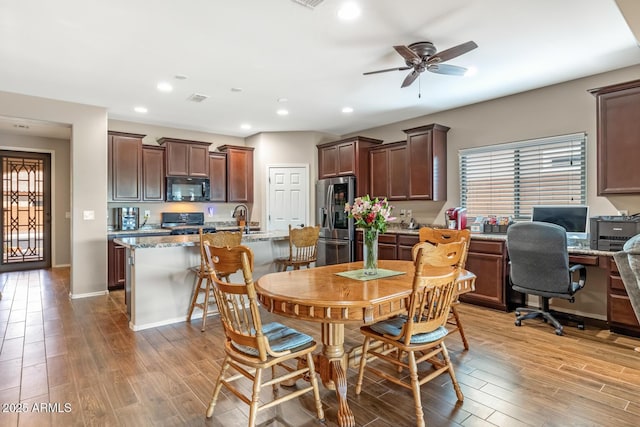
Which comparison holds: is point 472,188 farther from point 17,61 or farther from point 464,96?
point 17,61

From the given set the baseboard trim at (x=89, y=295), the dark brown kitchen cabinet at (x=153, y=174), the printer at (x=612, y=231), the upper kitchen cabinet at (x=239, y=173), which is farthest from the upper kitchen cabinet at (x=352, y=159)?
the baseboard trim at (x=89, y=295)

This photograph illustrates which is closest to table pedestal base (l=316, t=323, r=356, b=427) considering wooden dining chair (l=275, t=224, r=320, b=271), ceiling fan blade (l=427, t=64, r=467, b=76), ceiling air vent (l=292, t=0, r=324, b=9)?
wooden dining chair (l=275, t=224, r=320, b=271)

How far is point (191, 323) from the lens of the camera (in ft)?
12.2

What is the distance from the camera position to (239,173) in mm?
6848

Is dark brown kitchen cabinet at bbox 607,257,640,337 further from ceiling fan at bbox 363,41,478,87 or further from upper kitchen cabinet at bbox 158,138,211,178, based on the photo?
upper kitchen cabinet at bbox 158,138,211,178

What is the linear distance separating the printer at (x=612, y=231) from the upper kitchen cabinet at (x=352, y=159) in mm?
3303

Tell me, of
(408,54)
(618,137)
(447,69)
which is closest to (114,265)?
(408,54)

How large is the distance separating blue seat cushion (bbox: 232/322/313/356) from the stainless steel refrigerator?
12.4 ft

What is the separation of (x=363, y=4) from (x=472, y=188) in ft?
10.8

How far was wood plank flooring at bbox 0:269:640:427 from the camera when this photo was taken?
2041 mm

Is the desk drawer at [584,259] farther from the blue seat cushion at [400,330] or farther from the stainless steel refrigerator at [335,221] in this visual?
the stainless steel refrigerator at [335,221]

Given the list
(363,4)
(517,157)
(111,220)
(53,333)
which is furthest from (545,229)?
(111,220)

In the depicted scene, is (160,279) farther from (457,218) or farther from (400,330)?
(457,218)

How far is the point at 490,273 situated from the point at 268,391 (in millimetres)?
3059
